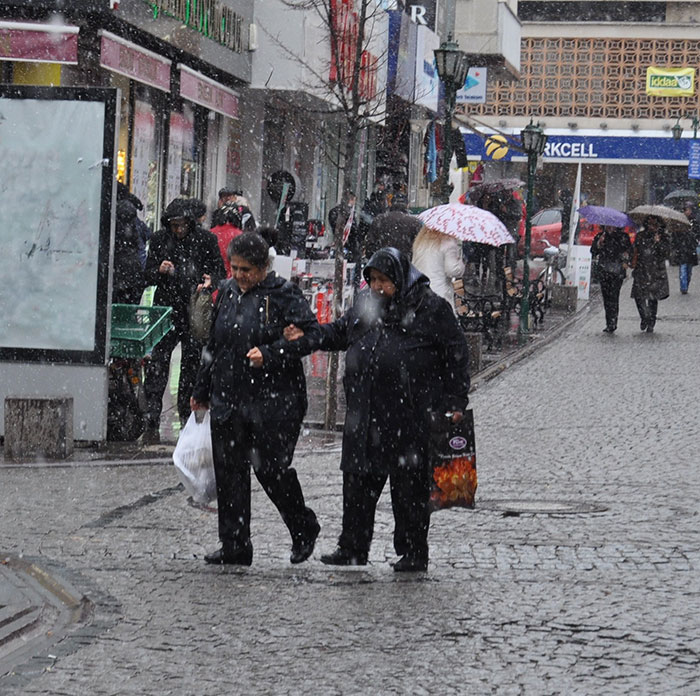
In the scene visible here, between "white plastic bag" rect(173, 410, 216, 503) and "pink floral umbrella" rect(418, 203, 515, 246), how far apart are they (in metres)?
7.30

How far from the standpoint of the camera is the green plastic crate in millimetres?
12922

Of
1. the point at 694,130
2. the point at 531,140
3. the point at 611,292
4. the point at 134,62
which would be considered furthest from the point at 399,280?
the point at 694,130

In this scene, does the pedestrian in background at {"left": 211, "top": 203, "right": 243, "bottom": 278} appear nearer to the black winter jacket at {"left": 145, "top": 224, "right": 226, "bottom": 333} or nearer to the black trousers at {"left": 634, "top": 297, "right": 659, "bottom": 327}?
the black winter jacket at {"left": 145, "top": 224, "right": 226, "bottom": 333}

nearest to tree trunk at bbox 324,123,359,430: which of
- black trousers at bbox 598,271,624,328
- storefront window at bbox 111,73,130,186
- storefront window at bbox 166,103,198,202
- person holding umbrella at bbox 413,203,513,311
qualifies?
person holding umbrella at bbox 413,203,513,311

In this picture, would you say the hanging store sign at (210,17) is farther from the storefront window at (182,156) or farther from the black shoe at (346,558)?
the black shoe at (346,558)

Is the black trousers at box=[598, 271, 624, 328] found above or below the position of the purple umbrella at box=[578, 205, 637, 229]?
below

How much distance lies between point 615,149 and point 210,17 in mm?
45008

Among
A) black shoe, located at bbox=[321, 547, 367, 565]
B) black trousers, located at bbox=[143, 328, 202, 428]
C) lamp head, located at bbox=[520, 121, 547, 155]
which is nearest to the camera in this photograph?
black shoe, located at bbox=[321, 547, 367, 565]

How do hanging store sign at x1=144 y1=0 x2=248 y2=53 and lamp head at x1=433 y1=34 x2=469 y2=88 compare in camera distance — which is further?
hanging store sign at x1=144 y1=0 x2=248 y2=53

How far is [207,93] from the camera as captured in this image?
80.1 ft

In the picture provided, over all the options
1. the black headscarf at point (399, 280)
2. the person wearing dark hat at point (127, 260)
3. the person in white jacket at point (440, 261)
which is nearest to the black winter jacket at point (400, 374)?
the black headscarf at point (399, 280)

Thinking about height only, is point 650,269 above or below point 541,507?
above

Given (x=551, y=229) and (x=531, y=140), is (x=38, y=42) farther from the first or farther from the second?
(x=551, y=229)

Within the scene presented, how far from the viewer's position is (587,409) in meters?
16.1
